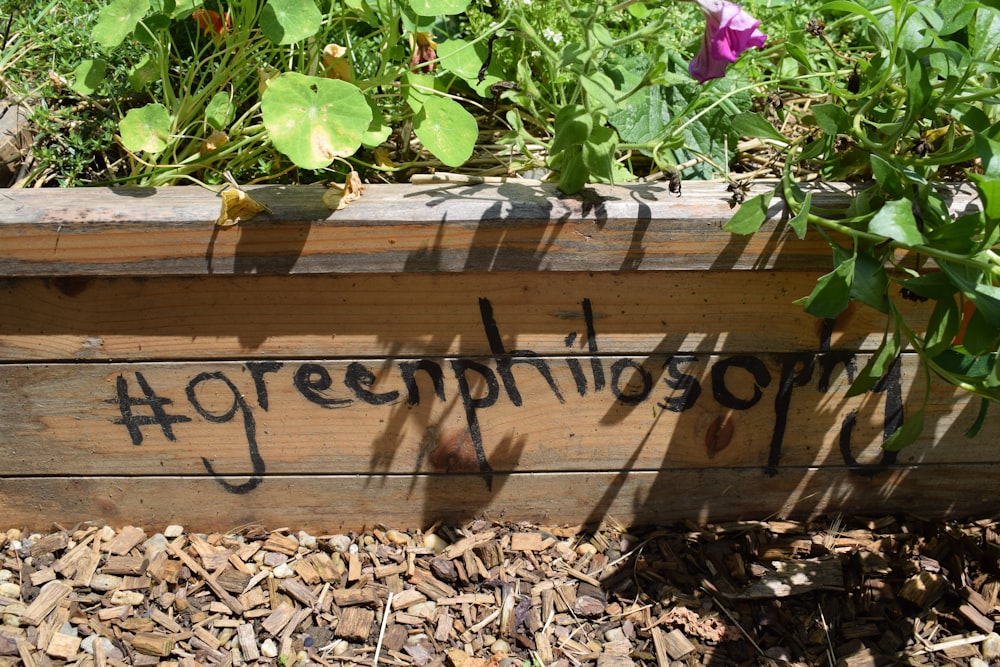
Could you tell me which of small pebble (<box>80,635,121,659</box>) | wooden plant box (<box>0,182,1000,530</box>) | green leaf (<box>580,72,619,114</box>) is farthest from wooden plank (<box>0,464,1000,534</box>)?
green leaf (<box>580,72,619,114</box>)

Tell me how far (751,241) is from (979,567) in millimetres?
780

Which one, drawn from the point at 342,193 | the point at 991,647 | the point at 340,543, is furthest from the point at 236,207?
the point at 991,647

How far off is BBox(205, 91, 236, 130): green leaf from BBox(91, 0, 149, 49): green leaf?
6.1 inches

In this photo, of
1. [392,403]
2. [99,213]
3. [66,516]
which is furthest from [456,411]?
[66,516]

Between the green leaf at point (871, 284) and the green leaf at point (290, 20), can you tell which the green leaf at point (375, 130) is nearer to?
the green leaf at point (290, 20)

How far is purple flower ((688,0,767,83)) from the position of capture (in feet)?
3.58

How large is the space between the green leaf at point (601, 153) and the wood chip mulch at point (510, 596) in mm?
704

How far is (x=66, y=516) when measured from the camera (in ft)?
5.28

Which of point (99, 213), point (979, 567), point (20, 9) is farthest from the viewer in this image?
point (20, 9)

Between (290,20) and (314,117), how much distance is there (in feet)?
0.48

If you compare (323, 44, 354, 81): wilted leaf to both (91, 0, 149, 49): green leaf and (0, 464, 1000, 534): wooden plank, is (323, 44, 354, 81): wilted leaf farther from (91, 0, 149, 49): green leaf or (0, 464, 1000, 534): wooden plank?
(0, 464, 1000, 534): wooden plank

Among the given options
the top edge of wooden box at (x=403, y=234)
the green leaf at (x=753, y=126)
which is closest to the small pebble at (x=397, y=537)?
the top edge of wooden box at (x=403, y=234)

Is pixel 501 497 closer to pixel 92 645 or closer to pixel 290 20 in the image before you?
pixel 92 645

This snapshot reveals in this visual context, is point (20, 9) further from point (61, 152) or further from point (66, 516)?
point (66, 516)
